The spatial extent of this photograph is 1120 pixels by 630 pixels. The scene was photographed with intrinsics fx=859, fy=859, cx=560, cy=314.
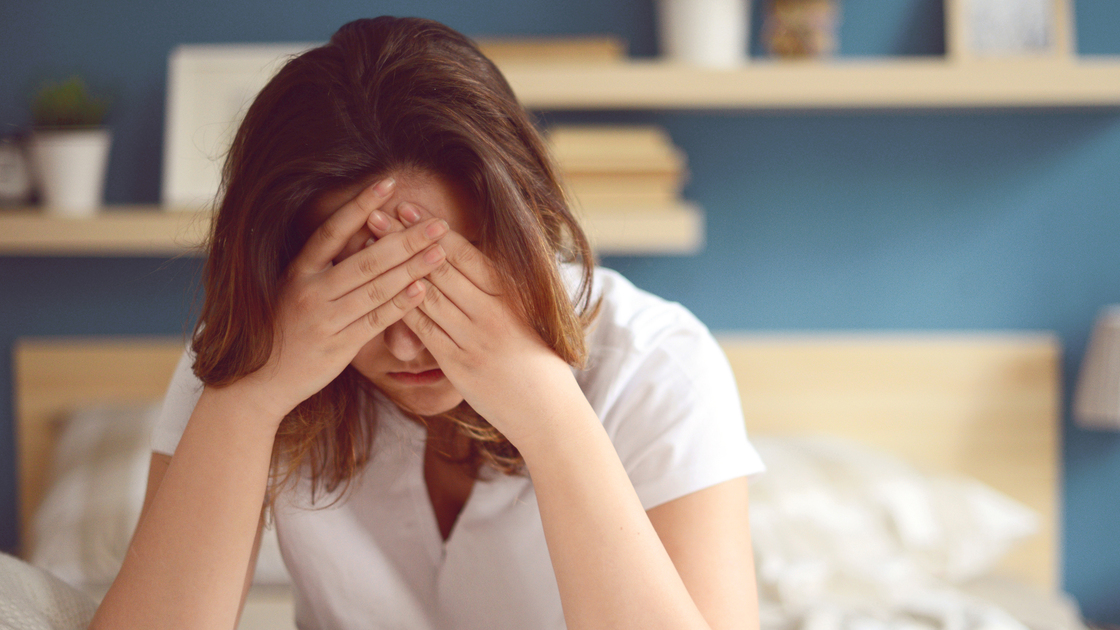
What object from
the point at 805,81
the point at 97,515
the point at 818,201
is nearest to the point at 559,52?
the point at 805,81

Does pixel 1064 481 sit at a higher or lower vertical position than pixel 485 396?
lower

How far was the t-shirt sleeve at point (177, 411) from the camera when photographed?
0.89 m

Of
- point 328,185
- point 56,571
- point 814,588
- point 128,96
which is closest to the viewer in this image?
point 328,185

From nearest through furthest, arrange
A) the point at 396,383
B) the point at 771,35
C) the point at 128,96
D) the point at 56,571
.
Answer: the point at 396,383
the point at 56,571
the point at 771,35
the point at 128,96

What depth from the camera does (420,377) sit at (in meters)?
0.81

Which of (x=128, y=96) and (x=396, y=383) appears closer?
(x=396, y=383)

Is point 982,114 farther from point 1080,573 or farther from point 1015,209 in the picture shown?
point 1080,573

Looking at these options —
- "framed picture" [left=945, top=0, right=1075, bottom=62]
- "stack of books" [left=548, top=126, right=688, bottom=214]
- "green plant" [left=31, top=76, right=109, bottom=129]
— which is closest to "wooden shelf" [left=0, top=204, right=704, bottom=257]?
"stack of books" [left=548, top=126, right=688, bottom=214]

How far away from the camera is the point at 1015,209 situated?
205 cm

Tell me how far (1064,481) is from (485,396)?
6.22 feet

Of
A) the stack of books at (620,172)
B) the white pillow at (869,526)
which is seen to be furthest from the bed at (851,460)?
the stack of books at (620,172)

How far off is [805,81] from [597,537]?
133 centimetres

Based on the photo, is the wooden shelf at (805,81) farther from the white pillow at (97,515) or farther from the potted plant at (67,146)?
the white pillow at (97,515)

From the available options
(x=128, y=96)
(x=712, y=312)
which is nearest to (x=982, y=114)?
(x=712, y=312)
